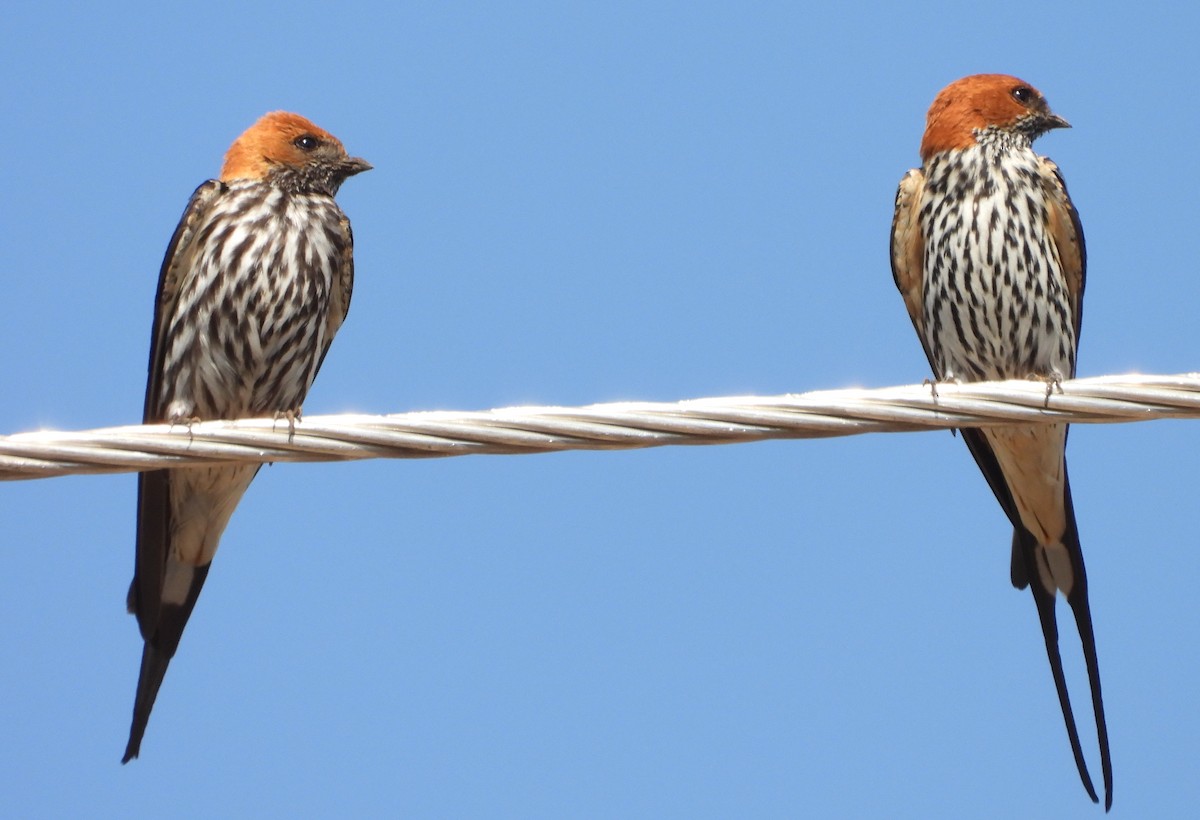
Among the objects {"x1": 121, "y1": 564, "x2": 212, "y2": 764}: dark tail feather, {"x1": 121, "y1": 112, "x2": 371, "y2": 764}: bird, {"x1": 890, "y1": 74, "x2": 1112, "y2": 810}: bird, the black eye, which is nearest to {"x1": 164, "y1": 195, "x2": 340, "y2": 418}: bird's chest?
{"x1": 121, "y1": 112, "x2": 371, "y2": 764}: bird

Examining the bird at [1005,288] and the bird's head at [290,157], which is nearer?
the bird at [1005,288]

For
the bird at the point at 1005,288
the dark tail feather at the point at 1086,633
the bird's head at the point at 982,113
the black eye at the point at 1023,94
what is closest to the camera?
the dark tail feather at the point at 1086,633

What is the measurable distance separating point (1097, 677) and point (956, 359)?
1888mm

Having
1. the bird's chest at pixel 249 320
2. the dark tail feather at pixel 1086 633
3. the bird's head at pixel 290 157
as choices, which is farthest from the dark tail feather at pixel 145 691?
the dark tail feather at pixel 1086 633

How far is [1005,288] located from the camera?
769 centimetres

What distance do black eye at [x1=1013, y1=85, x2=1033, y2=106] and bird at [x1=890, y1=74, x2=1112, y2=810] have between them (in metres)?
0.19

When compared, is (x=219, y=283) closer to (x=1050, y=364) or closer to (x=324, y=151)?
(x=324, y=151)

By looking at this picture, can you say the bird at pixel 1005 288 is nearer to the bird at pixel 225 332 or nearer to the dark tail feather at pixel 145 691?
the bird at pixel 225 332

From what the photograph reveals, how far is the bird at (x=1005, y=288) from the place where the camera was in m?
7.47

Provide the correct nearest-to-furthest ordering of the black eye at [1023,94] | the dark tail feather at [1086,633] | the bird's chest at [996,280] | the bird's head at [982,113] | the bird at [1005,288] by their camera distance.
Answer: the dark tail feather at [1086,633] → the bird at [1005,288] → the bird's chest at [996,280] → the bird's head at [982,113] → the black eye at [1023,94]

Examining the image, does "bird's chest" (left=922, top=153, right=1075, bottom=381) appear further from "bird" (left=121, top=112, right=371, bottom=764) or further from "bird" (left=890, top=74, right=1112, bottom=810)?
"bird" (left=121, top=112, right=371, bottom=764)

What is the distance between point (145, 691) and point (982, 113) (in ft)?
15.3

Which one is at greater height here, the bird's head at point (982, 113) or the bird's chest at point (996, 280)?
the bird's head at point (982, 113)

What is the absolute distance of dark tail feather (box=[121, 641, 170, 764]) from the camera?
6.27m
